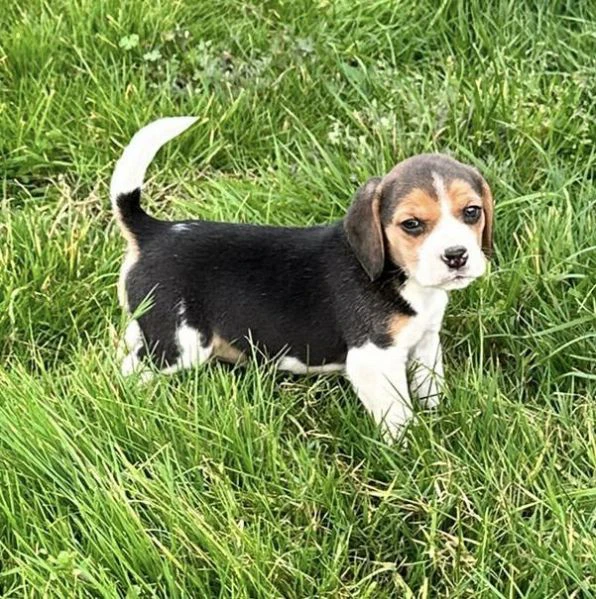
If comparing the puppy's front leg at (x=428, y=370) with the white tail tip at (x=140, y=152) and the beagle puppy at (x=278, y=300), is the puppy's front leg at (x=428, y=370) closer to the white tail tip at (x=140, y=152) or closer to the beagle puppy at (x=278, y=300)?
the beagle puppy at (x=278, y=300)

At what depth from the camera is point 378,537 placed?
11.4ft

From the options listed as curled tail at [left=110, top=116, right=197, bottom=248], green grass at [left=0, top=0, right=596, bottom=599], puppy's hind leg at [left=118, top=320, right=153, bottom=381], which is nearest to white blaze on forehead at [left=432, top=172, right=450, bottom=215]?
green grass at [left=0, top=0, right=596, bottom=599]

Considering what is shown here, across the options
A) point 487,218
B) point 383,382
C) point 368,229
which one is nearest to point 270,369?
point 383,382

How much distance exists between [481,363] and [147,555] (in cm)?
142

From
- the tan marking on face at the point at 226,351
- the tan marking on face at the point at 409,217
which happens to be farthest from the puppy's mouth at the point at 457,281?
the tan marking on face at the point at 226,351

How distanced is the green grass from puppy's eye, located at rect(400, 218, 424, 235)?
2.12 feet

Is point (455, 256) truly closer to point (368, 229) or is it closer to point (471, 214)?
point (471, 214)

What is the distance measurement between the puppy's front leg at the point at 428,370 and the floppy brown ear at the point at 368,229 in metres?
0.39

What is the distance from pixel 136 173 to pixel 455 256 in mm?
1252

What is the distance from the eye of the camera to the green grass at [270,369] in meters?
3.29

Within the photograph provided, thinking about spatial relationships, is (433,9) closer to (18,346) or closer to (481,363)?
(481,363)

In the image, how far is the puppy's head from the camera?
3459 mm

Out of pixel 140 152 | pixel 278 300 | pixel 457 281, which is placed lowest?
pixel 278 300

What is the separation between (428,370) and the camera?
12.9ft
